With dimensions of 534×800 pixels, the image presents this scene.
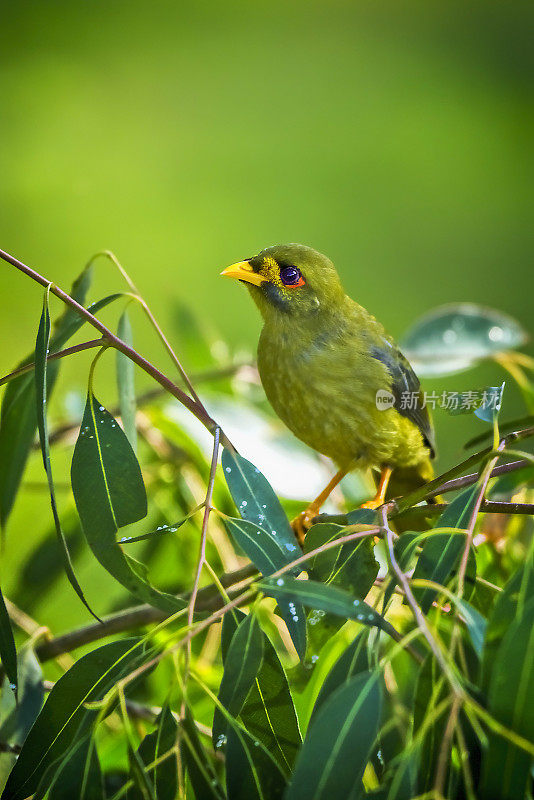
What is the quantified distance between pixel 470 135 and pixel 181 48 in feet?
11.5

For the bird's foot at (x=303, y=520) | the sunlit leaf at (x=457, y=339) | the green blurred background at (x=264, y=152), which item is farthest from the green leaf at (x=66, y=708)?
the green blurred background at (x=264, y=152)

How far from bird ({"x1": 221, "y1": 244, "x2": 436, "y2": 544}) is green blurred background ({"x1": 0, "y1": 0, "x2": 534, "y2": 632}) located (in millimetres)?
3627

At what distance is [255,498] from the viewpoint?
164 cm

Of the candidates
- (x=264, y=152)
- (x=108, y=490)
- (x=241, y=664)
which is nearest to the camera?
(x=241, y=664)

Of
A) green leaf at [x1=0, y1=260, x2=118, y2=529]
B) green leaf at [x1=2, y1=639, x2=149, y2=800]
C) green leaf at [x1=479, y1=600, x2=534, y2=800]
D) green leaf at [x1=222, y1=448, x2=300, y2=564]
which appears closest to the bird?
green leaf at [x1=0, y1=260, x2=118, y2=529]

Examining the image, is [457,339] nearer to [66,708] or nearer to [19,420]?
[19,420]

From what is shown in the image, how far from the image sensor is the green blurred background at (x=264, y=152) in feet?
23.2

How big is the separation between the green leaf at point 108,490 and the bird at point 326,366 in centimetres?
76

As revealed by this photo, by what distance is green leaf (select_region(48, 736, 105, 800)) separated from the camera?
1.30 m

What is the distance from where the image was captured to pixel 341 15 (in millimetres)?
10211

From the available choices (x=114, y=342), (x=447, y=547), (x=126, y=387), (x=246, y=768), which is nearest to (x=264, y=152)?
(x=126, y=387)

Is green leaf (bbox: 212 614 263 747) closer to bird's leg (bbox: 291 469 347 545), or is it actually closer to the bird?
the bird

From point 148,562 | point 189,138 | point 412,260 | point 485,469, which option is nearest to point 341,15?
point 189,138

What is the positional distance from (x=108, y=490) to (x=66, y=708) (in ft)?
1.38
